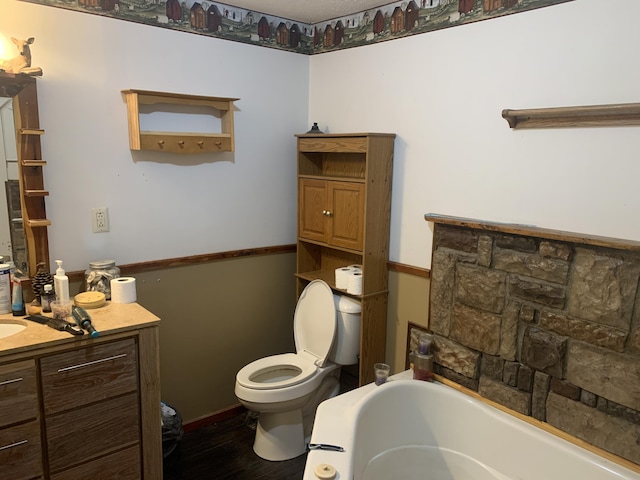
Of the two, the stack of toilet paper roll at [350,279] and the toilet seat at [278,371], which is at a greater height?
the stack of toilet paper roll at [350,279]

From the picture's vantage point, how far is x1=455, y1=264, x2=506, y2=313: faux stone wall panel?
6.79 feet

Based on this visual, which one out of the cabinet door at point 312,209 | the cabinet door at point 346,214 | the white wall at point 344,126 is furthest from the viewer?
the cabinet door at point 312,209

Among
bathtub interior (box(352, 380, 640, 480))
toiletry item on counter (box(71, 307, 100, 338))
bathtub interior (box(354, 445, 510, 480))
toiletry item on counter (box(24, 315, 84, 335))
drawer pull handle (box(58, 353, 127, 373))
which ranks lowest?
bathtub interior (box(354, 445, 510, 480))

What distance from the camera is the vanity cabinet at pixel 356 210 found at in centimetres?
250

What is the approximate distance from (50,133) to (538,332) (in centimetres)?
231

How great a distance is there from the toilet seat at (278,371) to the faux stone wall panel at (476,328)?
2.70 feet

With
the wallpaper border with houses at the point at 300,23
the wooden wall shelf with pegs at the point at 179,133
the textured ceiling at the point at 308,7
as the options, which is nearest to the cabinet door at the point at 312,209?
the wooden wall shelf with pegs at the point at 179,133

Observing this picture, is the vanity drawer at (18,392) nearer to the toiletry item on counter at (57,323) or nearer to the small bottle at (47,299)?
the toiletry item on counter at (57,323)

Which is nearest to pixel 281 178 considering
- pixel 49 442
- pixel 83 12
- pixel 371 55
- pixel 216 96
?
pixel 216 96

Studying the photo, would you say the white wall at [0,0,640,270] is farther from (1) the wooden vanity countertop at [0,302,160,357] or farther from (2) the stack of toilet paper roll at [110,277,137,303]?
(1) the wooden vanity countertop at [0,302,160,357]

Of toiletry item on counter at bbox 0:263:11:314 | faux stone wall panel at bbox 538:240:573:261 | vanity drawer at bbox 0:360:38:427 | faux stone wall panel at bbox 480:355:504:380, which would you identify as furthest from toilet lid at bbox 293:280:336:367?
toiletry item on counter at bbox 0:263:11:314

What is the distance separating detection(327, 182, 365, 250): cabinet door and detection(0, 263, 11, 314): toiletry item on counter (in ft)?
5.19

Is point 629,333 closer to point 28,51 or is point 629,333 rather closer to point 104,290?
point 104,290

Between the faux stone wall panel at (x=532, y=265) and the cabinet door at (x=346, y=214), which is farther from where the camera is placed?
the cabinet door at (x=346, y=214)
